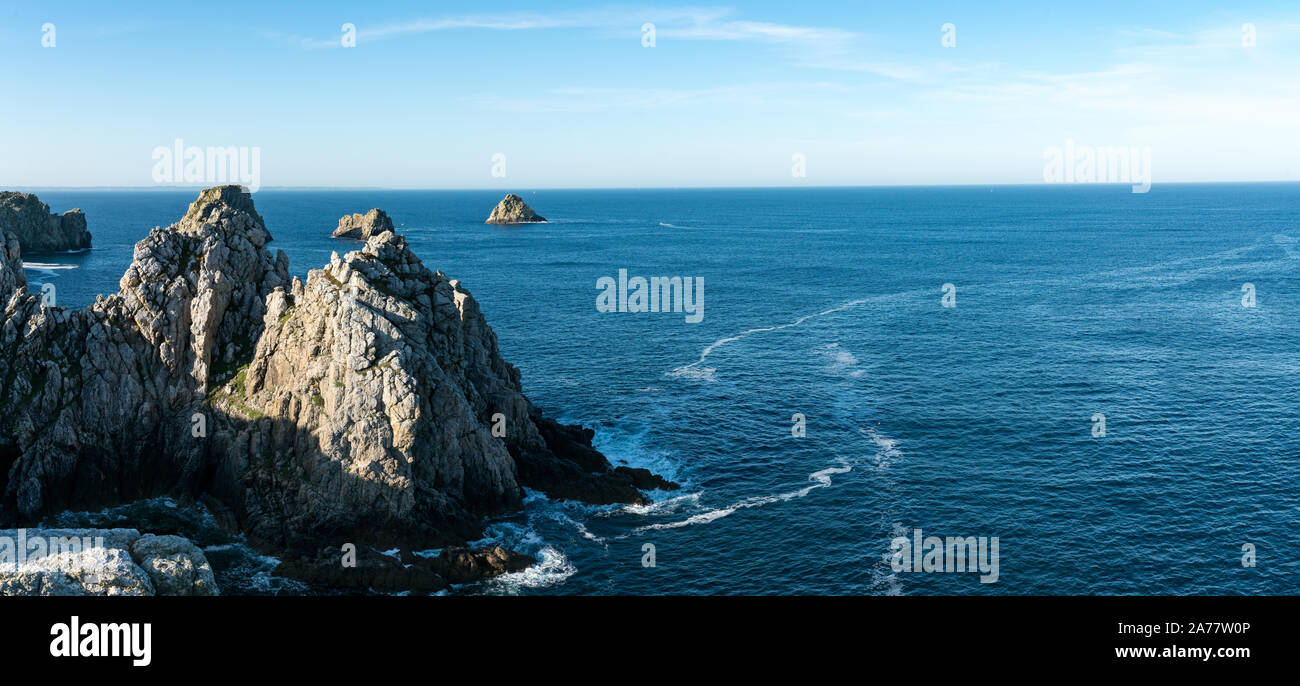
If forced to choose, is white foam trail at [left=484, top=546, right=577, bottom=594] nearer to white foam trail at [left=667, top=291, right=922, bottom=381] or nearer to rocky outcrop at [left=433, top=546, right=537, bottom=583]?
rocky outcrop at [left=433, top=546, right=537, bottom=583]

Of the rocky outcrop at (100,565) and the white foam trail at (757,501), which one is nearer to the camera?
the rocky outcrop at (100,565)

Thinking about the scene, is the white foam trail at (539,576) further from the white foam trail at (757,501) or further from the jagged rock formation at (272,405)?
the jagged rock formation at (272,405)

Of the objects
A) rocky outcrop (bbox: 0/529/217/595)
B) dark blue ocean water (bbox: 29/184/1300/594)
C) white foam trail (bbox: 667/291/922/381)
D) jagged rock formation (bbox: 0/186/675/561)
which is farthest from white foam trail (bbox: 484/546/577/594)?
white foam trail (bbox: 667/291/922/381)

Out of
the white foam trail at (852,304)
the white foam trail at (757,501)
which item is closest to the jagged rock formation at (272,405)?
the white foam trail at (757,501)

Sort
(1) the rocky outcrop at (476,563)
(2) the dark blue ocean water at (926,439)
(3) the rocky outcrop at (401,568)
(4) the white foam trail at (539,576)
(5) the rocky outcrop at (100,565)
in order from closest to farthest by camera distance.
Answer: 1. (5) the rocky outcrop at (100,565)
2. (3) the rocky outcrop at (401,568)
3. (4) the white foam trail at (539,576)
4. (1) the rocky outcrop at (476,563)
5. (2) the dark blue ocean water at (926,439)
